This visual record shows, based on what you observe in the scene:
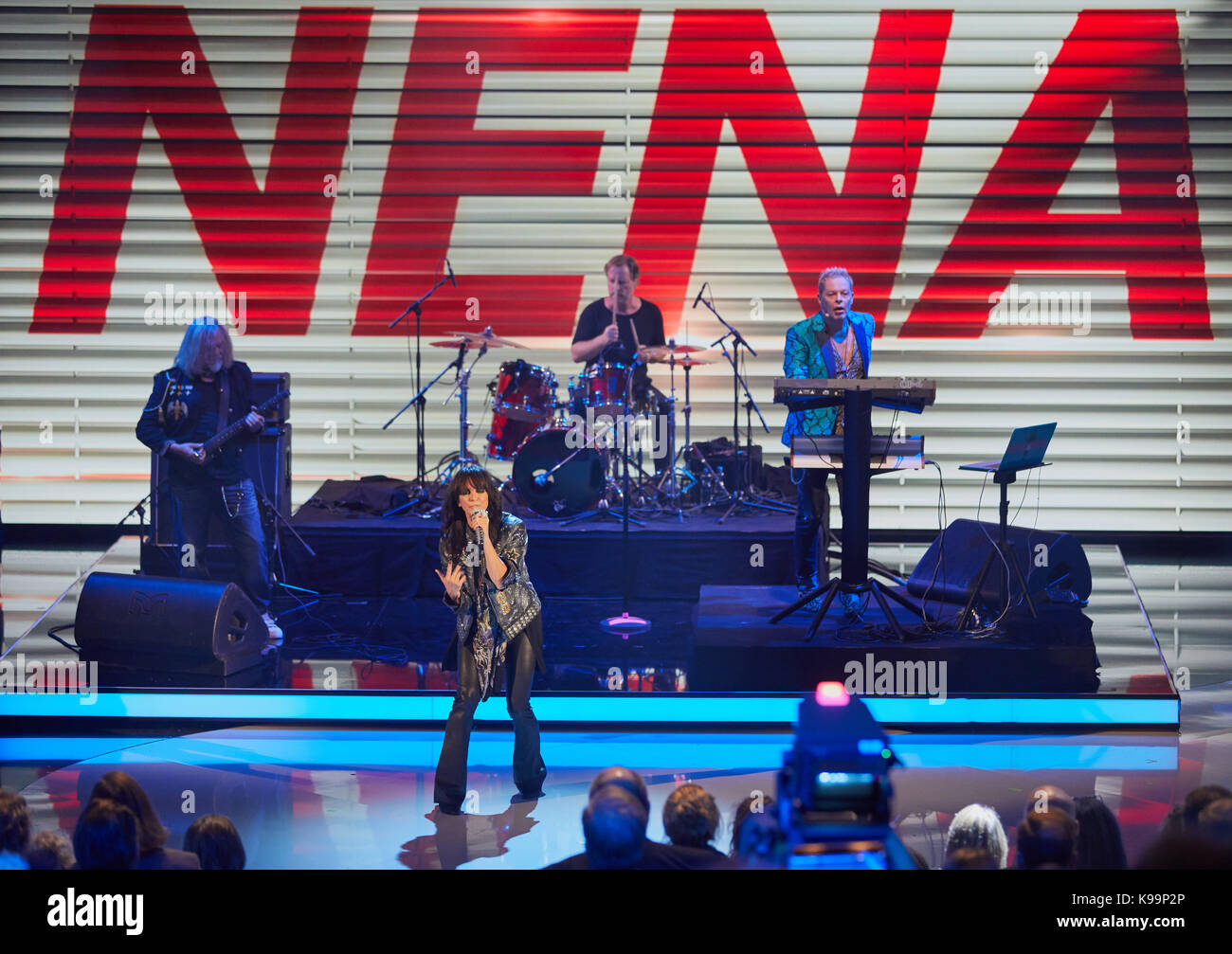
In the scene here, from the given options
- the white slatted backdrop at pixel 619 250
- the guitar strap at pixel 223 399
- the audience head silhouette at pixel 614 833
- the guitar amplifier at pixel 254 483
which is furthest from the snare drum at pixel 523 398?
the audience head silhouette at pixel 614 833

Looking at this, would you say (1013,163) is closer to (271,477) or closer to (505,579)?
(271,477)

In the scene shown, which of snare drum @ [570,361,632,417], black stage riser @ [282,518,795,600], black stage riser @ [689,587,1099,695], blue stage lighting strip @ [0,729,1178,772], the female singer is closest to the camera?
the female singer

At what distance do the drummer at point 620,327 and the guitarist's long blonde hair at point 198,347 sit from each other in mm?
2772

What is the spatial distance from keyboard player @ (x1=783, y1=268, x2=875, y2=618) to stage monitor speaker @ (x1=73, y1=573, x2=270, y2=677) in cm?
302

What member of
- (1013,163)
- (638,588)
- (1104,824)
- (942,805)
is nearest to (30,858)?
(1104,824)

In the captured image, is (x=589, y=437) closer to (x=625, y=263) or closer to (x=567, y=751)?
(x=625, y=263)

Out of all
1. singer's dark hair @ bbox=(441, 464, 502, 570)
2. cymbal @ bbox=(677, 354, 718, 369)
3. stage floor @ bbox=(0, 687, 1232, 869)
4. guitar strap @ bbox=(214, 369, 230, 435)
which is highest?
cymbal @ bbox=(677, 354, 718, 369)

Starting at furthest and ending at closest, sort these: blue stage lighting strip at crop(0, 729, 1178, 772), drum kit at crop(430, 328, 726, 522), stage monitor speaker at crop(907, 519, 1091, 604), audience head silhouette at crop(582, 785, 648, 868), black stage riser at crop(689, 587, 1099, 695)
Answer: drum kit at crop(430, 328, 726, 522), stage monitor speaker at crop(907, 519, 1091, 604), black stage riser at crop(689, 587, 1099, 695), blue stage lighting strip at crop(0, 729, 1178, 772), audience head silhouette at crop(582, 785, 648, 868)

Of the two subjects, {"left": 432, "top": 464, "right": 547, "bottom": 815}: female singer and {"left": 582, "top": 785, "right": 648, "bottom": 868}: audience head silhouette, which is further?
{"left": 432, "top": 464, "right": 547, "bottom": 815}: female singer

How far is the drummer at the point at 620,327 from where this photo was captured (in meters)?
8.82

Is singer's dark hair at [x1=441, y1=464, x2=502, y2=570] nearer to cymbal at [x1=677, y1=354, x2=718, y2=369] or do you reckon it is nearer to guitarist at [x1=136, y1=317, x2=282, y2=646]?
guitarist at [x1=136, y1=317, x2=282, y2=646]

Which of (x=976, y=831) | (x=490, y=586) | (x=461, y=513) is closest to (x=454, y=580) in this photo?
(x=490, y=586)

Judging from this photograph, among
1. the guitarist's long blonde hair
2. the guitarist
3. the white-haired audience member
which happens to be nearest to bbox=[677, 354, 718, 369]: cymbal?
the guitarist

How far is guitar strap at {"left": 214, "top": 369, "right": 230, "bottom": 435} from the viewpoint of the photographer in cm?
686
